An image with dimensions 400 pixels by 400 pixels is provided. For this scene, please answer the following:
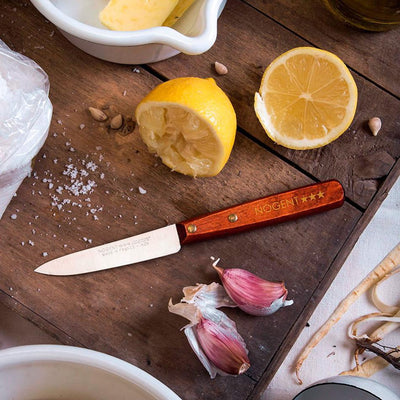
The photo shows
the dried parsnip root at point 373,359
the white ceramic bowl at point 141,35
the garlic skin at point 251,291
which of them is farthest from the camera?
the dried parsnip root at point 373,359

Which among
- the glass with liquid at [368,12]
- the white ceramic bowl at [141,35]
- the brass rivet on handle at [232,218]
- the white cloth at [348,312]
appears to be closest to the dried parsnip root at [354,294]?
the white cloth at [348,312]

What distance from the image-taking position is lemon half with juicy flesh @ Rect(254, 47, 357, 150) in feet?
2.87

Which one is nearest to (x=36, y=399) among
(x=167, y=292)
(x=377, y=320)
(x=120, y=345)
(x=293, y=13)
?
(x=120, y=345)

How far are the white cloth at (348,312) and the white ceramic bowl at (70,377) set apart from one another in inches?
11.3

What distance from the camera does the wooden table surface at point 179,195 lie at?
0.89m

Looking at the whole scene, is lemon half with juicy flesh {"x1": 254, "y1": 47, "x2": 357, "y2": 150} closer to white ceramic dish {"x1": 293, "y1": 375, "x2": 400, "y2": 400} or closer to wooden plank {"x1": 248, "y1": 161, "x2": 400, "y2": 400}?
wooden plank {"x1": 248, "y1": 161, "x2": 400, "y2": 400}

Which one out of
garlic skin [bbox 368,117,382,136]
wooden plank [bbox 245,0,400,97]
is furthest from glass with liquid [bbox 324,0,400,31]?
garlic skin [bbox 368,117,382,136]

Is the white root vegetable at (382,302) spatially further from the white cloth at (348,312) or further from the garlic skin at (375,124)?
the garlic skin at (375,124)

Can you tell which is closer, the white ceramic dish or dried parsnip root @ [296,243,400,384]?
the white ceramic dish

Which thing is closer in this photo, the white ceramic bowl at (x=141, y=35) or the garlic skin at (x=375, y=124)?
the white ceramic bowl at (x=141, y=35)

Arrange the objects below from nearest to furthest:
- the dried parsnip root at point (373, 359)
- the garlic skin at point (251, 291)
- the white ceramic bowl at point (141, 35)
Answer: the white ceramic bowl at point (141, 35) < the garlic skin at point (251, 291) < the dried parsnip root at point (373, 359)

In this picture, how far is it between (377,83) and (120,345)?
56 centimetres

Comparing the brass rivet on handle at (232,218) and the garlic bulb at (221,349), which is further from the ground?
the brass rivet on handle at (232,218)

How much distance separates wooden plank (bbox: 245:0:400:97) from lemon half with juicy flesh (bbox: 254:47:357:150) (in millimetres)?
79
